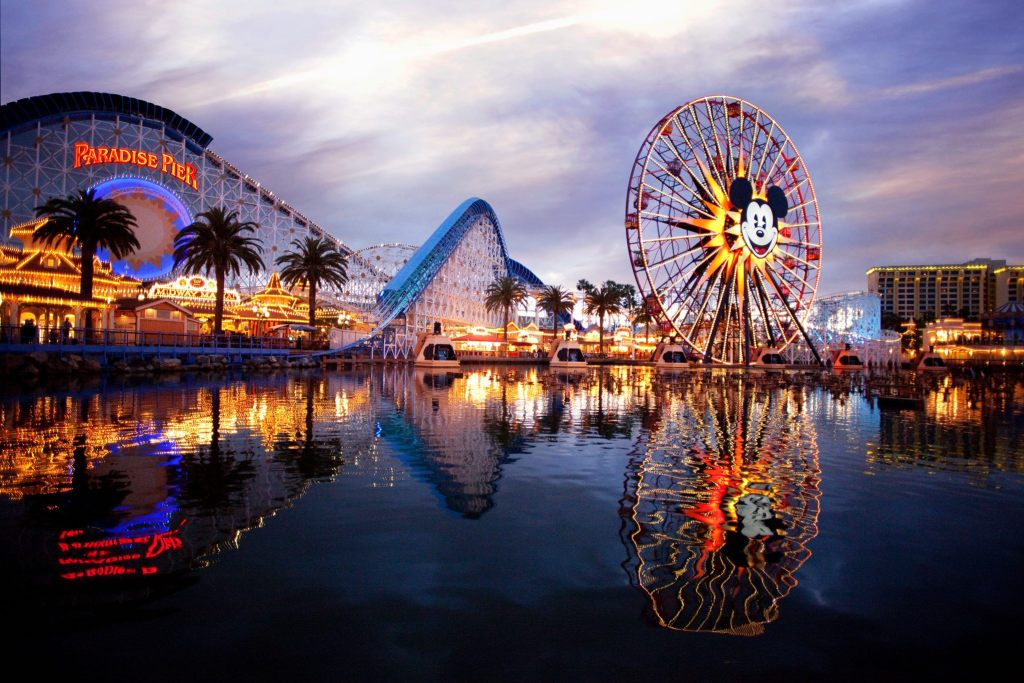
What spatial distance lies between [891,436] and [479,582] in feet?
46.6

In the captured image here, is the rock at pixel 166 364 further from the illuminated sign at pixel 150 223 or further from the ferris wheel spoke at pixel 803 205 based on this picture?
the ferris wheel spoke at pixel 803 205

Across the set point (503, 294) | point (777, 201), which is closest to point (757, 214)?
point (777, 201)

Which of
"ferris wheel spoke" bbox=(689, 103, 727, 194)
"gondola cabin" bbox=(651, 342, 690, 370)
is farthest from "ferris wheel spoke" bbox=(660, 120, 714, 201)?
"gondola cabin" bbox=(651, 342, 690, 370)

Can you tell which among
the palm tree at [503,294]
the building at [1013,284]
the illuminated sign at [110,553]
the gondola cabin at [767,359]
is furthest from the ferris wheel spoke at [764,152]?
the building at [1013,284]

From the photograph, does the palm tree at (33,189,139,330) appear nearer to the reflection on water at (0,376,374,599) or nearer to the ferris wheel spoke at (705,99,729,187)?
the reflection on water at (0,376,374,599)

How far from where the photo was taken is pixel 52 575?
5.71 m

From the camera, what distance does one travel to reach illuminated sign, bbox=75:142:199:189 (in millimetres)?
46688

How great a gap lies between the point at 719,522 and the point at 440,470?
4.62m

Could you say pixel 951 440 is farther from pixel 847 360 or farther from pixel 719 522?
pixel 847 360

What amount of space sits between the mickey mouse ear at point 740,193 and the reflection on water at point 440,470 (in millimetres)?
39799

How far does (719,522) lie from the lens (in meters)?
7.80

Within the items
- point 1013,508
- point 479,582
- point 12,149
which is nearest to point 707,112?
point 12,149

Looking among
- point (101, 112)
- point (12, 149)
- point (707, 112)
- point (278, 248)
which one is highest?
point (707, 112)

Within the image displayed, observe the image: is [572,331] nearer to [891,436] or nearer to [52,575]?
[891,436]
